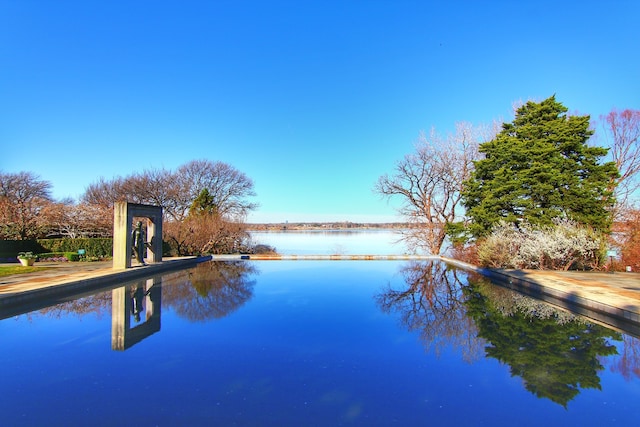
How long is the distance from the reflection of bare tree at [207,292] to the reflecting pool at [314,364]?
0.33ft

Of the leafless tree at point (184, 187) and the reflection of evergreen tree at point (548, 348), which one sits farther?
the leafless tree at point (184, 187)

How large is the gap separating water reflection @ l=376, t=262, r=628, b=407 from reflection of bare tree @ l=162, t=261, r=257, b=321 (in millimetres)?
3231

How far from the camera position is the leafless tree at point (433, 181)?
746 inches

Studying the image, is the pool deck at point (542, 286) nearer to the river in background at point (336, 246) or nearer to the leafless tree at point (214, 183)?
the river in background at point (336, 246)

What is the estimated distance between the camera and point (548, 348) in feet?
15.2

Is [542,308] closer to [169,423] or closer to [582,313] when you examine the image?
[582,313]

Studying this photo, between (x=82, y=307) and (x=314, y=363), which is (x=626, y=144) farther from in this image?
(x=82, y=307)

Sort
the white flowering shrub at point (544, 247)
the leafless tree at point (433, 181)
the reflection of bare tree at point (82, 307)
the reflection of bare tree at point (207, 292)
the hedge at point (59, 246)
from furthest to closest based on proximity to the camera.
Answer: the leafless tree at point (433, 181) → the hedge at point (59, 246) → the white flowering shrub at point (544, 247) → the reflection of bare tree at point (207, 292) → the reflection of bare tree at point (82, 307)

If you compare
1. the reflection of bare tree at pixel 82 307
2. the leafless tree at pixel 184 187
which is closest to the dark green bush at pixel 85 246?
the reflection of bare tree at pixel 82 307

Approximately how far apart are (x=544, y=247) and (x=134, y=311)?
420 inches

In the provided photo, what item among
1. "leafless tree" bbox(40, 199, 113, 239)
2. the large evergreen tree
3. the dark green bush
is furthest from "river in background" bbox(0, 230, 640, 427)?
"leafless tree" bbox(40, 199, 113, 239)

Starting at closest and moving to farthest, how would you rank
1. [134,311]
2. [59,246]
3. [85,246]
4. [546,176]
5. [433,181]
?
[134,311]
[546,176]
[85,246]
[59,246]
[433,181]

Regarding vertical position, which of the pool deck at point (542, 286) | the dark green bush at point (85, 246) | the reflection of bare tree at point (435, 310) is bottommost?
the reflection of bare tree at point (435, 310)

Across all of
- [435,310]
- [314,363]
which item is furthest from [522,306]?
[314,363]
